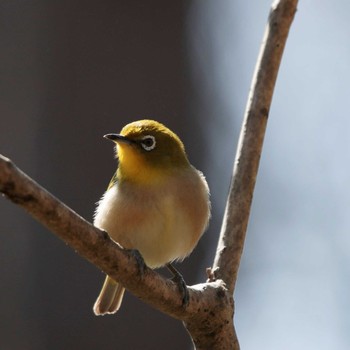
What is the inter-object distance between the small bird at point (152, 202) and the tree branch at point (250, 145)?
46cm

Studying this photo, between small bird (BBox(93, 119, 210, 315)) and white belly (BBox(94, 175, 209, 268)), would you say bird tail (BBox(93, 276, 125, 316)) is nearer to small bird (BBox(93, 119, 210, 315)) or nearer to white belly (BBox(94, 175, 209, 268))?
small bird (BBox(93, 119, 210, 315))

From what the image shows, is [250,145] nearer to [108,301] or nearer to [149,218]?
[149,218]

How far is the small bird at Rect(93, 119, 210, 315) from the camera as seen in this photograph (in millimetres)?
4418

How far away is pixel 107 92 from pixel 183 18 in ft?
2.80

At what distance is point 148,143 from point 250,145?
0.83 m

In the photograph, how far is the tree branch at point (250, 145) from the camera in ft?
13.2

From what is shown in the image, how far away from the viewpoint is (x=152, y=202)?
4.43m

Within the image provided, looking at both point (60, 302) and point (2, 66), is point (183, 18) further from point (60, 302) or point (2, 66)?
point (60, 302)

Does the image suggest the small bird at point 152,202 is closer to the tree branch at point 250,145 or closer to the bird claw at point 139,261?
the tree branch at point 250,145

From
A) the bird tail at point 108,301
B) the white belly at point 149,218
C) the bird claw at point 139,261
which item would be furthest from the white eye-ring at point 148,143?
the bird claw at point 139,261

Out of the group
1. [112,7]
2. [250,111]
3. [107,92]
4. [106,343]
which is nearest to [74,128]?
[107,92]

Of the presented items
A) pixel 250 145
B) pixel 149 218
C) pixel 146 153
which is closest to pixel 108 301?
pixel 149 218

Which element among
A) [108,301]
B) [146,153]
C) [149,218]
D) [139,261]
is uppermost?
[146,153]

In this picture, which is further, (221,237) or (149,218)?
(149,218)
